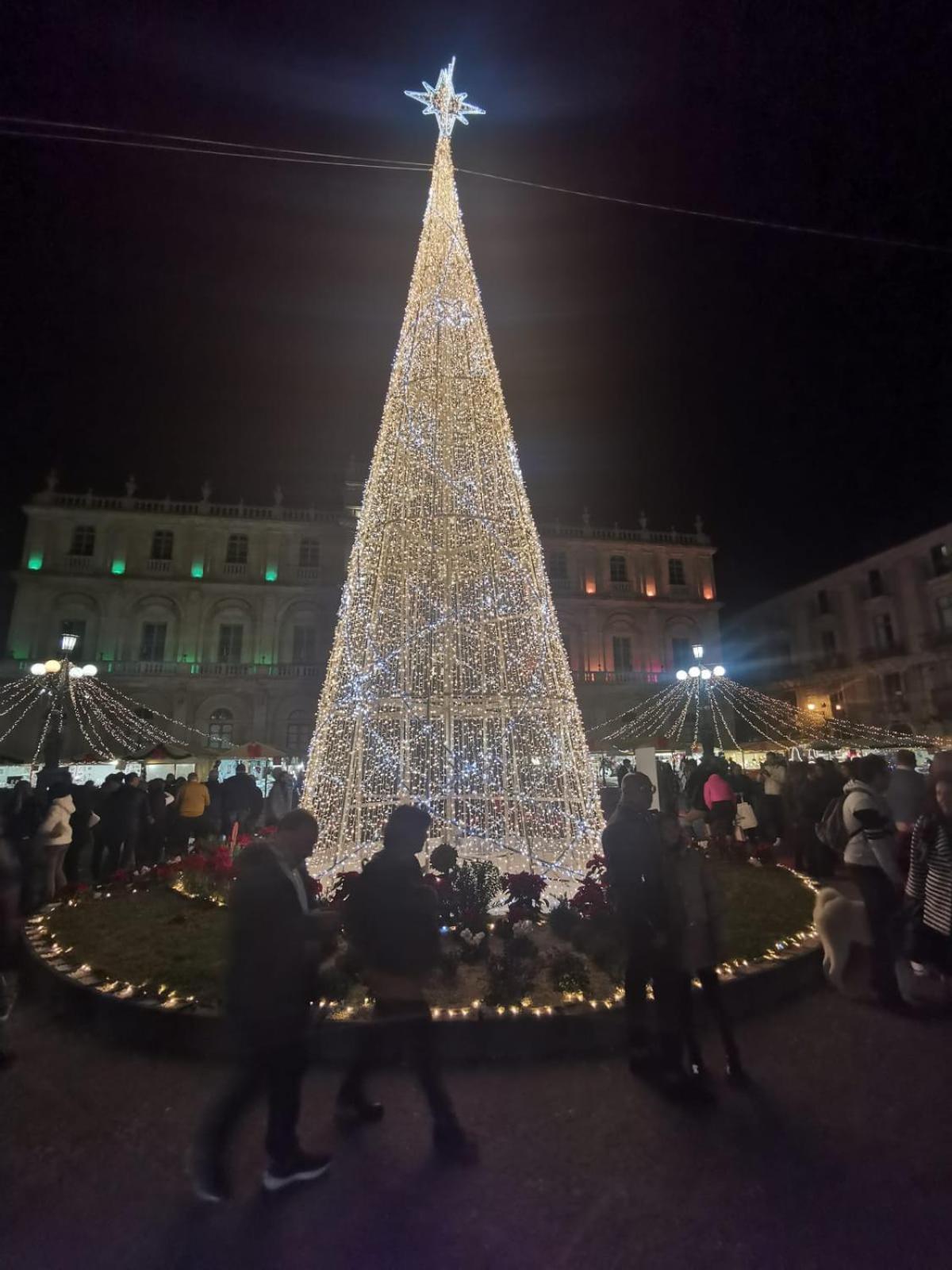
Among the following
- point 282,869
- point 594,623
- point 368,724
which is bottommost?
point 282,869

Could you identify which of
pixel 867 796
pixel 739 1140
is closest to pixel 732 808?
pixel 867 796

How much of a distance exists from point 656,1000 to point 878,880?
2.10 metres

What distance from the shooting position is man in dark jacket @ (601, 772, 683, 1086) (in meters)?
3.62

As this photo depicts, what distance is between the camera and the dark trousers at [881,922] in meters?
4.54

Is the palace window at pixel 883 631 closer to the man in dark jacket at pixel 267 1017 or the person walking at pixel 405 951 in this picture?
the person walking at pixel 405 951

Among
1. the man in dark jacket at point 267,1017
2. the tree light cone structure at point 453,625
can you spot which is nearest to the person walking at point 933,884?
the tree light cone structure at point 453,625

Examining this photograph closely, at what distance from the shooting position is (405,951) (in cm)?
296

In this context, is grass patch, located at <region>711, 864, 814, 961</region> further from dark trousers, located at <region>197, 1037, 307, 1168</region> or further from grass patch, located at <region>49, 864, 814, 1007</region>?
dark trousers, located at <region>197, 1037, 307, 1168</region>

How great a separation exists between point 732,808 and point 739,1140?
8.29m

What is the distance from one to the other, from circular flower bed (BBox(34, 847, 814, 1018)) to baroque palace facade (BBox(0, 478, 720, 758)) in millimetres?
21778

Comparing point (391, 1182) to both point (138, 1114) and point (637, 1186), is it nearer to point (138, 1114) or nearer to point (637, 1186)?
point (637, 1186)

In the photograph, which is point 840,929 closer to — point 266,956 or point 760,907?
point 760,907

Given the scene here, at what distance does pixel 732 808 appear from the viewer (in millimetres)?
10719

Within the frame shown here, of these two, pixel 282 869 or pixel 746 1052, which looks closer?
pixel 282 869
